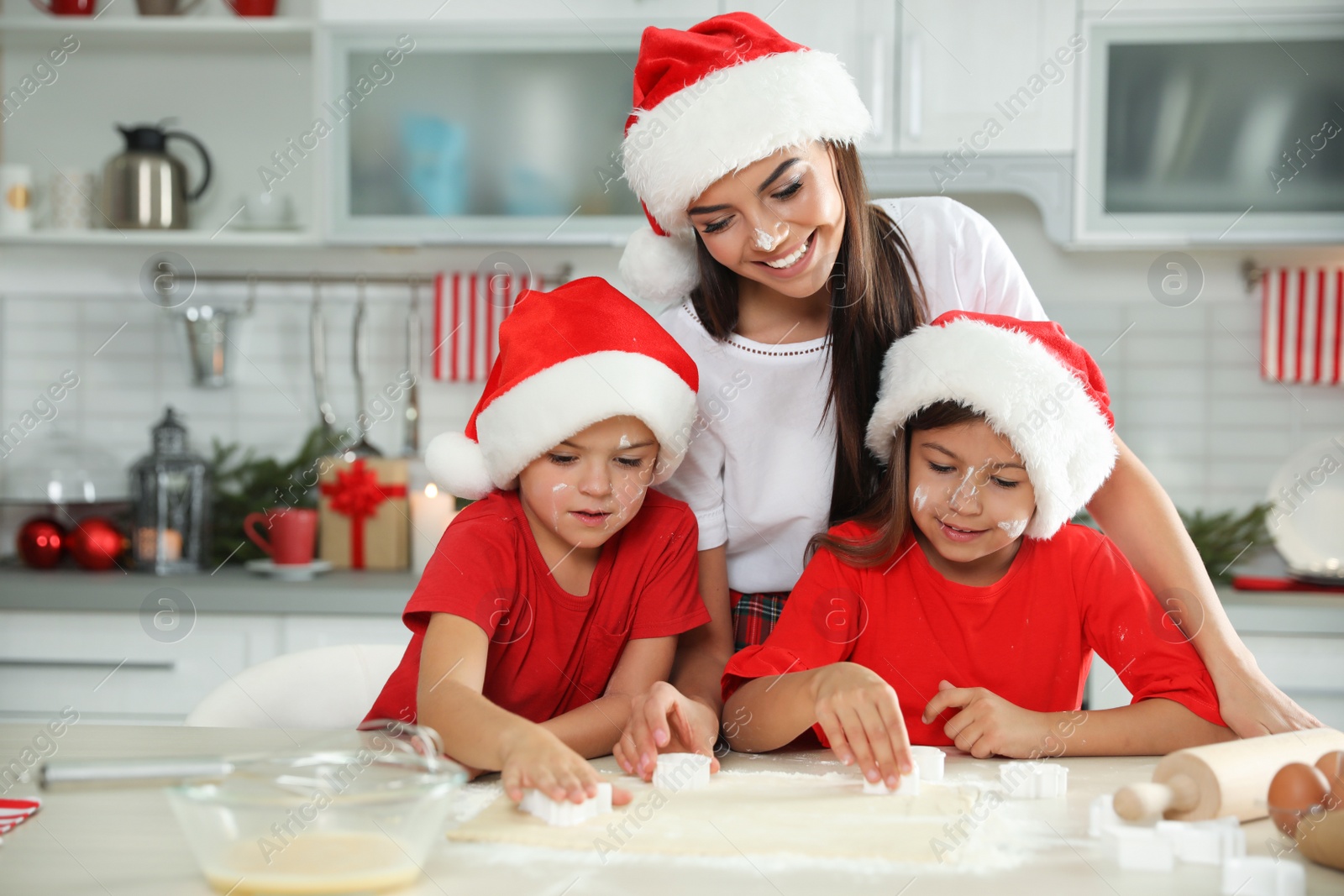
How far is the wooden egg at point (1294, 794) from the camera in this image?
623 mm

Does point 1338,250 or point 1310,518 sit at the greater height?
point 1338,250

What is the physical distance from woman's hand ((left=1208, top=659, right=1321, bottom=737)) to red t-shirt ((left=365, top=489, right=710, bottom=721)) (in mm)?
457

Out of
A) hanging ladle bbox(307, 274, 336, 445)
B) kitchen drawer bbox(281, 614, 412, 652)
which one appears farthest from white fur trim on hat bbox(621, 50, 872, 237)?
hanging ladle bbox(307, 274, 336, 445)

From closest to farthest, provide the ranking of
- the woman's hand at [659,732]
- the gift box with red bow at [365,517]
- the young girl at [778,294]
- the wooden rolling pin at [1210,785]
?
the wooden rolling pin at [1210,785] → the woman's hand at [659,732] → the young girl at [778,294] → the gift box with red bow at [365,517]

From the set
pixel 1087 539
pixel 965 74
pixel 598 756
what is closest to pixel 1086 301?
pixel 965 74

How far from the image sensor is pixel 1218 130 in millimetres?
2123

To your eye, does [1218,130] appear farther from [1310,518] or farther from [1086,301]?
[1310,518]

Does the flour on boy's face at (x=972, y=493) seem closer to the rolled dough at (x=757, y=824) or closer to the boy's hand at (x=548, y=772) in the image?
the rolled dough at (x=757, y=824)

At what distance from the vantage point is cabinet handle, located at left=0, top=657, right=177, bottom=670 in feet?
6.43

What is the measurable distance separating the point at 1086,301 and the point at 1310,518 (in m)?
0.63

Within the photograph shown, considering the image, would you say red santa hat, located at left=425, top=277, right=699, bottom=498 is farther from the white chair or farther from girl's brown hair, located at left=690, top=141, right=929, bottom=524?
the white chair

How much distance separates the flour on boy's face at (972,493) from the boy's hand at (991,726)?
0.53 feet

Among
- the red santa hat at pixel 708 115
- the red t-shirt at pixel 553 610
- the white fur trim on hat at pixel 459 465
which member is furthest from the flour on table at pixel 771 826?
the red santa hat at pixel 708 115

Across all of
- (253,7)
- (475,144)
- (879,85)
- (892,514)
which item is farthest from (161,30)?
(892,514)
